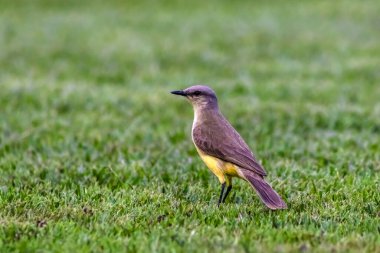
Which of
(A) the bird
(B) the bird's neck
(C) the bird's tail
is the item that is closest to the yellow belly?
(A) the bird

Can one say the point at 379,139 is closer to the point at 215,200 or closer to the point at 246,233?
the point at 215,200

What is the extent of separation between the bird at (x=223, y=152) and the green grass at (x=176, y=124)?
212 mm

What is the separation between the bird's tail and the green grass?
13 centimetres

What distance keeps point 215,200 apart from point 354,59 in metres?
11.1

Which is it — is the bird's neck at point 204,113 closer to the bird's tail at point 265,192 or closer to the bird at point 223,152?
the bird at point 223,152

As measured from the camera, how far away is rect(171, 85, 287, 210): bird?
6.30m

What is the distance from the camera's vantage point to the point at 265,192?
6.20 meters

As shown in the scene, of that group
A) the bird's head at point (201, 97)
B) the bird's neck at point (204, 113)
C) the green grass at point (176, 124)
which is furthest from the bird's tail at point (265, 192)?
the bird's head at point (201, 97)

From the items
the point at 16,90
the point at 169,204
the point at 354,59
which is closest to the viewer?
the point at 169,204

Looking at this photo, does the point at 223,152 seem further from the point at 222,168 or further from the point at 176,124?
the point at 176,124

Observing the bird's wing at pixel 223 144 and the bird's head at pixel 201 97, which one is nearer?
the bird's wing at pixel 223 144

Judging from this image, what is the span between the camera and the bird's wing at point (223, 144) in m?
6.50

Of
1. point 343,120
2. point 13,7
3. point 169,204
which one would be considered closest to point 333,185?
point 169,204

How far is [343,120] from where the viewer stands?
1162 centimetres
